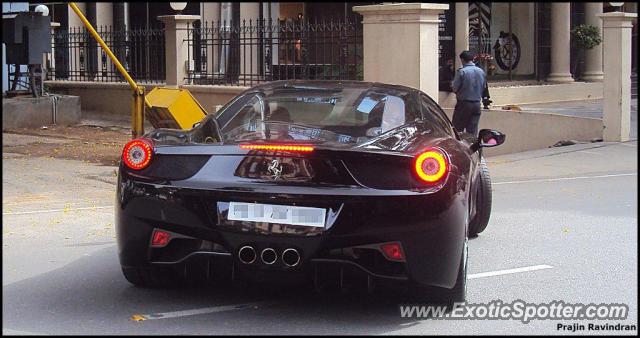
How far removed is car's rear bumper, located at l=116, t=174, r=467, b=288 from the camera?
5.20 m

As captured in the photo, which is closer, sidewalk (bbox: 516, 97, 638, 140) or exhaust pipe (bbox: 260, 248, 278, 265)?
exhaust pipe (bbox: 260, 248, 278, 265)

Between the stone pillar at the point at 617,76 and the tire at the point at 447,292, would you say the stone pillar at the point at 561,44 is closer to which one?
the stone pillar at the point at 617,76

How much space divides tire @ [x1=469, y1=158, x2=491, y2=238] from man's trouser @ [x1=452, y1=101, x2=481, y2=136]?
18.8ft

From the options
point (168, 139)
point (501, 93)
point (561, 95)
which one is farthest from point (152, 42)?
point (168, 139)

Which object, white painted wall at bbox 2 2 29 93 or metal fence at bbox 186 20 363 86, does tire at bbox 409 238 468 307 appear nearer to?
metal fence at bbox 186 20 363 86

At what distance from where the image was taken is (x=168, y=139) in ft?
19.2

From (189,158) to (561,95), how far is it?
72.2 feet

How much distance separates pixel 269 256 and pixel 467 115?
30.2 ft

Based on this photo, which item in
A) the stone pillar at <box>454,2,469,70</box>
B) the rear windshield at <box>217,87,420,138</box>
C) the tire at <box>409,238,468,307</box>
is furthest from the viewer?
the stone pillar at <box>454,2,469,70</box>

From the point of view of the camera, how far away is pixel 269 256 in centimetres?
530

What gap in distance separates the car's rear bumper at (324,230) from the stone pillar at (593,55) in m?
23.9

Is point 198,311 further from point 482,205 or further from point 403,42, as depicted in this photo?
point 403,42

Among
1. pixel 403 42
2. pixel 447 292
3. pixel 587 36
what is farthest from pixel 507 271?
pixel 587 36

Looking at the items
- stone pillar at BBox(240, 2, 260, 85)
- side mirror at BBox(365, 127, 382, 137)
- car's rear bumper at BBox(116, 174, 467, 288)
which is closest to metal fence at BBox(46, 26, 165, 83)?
stone pillar at BBox(240, 2, 260, 85)
